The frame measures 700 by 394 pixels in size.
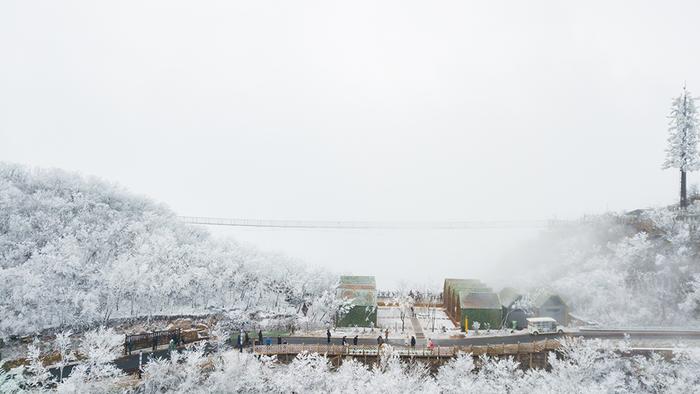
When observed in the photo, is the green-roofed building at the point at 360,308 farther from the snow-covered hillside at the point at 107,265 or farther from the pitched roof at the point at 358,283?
the snow-covered hillside at the point at 107,265

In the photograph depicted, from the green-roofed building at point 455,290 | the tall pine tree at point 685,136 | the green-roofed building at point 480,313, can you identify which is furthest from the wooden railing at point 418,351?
the tall pine tree at point 685,136

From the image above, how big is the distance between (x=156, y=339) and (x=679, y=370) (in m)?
40.8

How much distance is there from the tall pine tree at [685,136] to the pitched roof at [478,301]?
105 feet

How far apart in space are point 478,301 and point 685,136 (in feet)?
127

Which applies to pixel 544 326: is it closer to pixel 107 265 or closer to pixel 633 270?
pixel 633 270

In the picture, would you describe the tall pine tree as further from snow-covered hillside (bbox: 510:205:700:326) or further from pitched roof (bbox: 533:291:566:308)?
pitched roof (bbox: 533:291:566:308)

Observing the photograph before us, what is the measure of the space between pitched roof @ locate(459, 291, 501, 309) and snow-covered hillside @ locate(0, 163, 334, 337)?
1610 cm

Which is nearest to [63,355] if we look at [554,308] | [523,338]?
[523,338]

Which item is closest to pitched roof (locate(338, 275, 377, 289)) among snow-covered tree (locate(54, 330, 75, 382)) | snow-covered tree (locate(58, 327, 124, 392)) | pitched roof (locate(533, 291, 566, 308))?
pitched roof (locate(533, 291, 566, 308))

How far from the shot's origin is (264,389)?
1186 inches

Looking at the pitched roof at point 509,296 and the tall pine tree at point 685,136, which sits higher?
the tall pine tree at point 685,136

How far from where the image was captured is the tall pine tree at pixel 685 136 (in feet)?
186

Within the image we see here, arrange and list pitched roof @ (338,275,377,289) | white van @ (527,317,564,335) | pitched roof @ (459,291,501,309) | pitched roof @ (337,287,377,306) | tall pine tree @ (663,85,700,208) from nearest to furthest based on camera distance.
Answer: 1. white van @ (527,317,564,335)
2. pitched roof @ (459,291,501,309)
3. pitched roof @ (337,287,377,306)
4. pitched roof @ (338,275,377,289)
5. tall pine tree @ (663,85,700,208)

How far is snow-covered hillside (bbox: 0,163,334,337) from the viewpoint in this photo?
43312 millimetres
